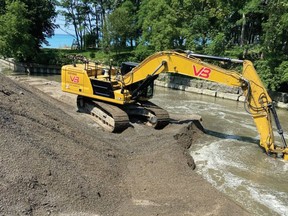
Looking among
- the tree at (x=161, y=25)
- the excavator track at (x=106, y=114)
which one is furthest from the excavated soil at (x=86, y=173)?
the tree at (x=161, y=25)

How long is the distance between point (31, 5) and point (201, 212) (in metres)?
31.7

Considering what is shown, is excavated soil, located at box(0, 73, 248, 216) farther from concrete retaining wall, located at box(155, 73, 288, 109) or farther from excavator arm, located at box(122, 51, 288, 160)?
concrete retaining wall, located at box(155, 73, 288, 109)

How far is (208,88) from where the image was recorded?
22.1 metres

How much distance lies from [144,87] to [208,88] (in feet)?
39.1

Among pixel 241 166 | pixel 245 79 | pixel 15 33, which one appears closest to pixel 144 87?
pixel 245 79

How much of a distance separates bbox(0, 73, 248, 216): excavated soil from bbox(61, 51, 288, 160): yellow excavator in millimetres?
1684

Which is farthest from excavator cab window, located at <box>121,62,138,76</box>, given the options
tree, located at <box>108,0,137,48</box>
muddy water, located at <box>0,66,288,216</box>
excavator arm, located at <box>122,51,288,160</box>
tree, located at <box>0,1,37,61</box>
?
tree, located at <box>108,0,137,48</box>

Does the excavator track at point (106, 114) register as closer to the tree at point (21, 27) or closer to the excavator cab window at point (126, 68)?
the excavator cab window at point (126, 68)

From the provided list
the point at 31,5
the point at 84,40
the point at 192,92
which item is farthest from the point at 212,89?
the point at 84,40

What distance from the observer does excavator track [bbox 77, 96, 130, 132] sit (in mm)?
10344

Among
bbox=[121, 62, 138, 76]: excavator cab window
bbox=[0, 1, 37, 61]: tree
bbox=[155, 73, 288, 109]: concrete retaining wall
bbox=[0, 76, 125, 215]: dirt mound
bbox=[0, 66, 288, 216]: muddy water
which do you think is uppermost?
bbox=[0, 1, 37, 61]: tree

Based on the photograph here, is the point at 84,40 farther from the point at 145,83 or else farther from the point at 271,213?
the point at 271,213

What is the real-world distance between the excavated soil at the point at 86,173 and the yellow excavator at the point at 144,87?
168 cm

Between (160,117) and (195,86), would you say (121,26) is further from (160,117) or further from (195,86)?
(160,117)
